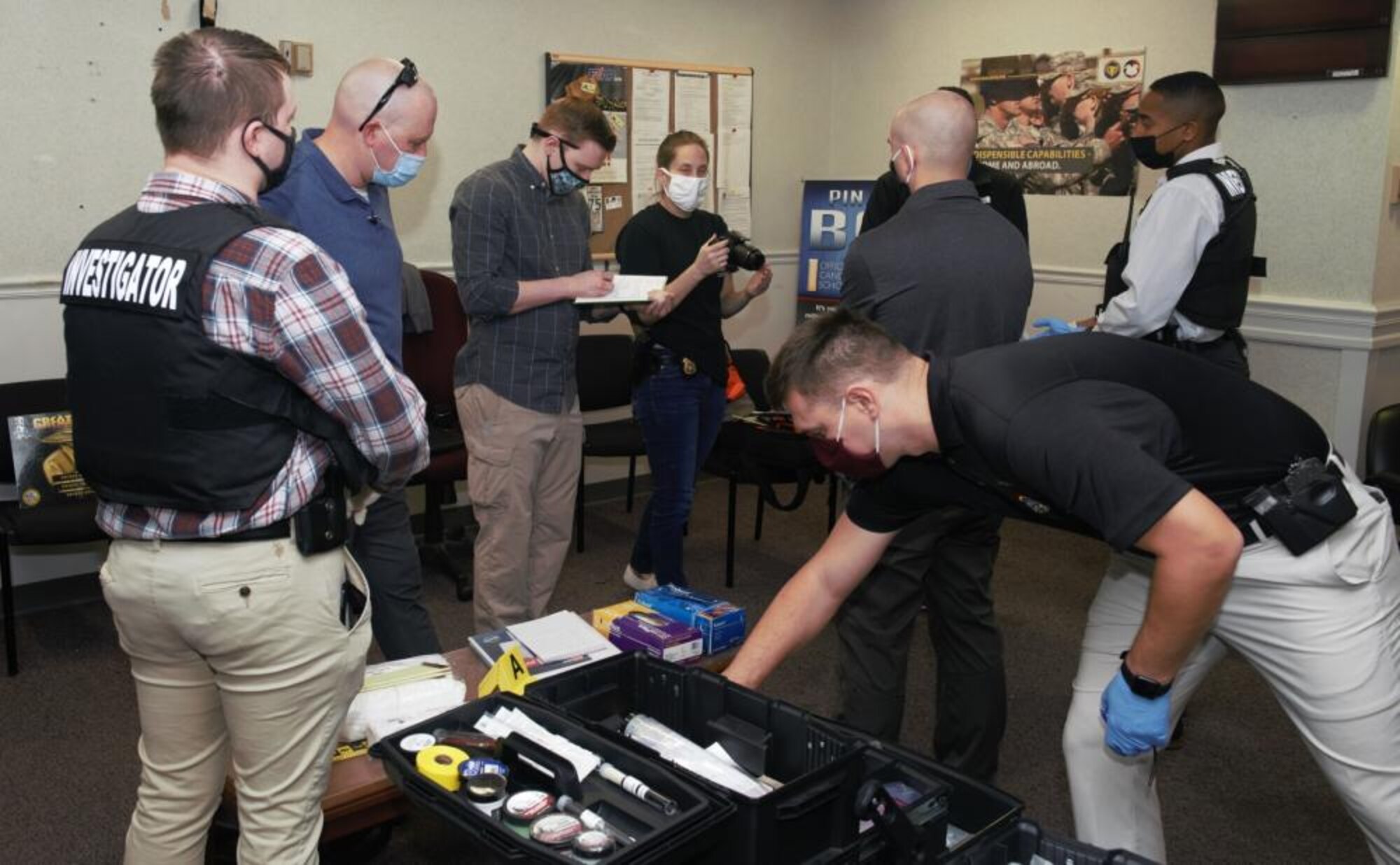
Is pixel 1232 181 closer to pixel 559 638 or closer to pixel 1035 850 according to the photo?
pixel 559 638

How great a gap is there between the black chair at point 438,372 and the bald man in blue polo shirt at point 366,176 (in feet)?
5.81

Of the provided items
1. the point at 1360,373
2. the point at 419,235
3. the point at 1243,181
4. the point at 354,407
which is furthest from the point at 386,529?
the point at 1360,373

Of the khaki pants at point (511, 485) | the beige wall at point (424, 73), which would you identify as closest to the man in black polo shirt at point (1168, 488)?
the khaki pants at point (511, 485)

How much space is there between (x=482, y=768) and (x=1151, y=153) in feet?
9.34

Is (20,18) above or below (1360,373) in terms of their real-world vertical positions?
above

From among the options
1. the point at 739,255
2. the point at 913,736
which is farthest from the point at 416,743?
the point at 739,255

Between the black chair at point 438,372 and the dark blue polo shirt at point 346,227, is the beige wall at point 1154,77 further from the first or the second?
the dark blue polo shirt at point 346,227

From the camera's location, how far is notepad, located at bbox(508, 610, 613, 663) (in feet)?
7.47

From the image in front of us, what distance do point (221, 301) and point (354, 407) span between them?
229 mm

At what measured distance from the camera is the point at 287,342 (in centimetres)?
152

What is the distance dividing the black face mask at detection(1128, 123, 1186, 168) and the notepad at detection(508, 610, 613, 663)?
7.34ft

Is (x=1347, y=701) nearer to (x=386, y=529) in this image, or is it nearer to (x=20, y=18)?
(x=386, y=529)

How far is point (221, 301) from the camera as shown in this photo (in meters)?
1.48

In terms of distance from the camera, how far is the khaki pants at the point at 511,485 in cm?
300
